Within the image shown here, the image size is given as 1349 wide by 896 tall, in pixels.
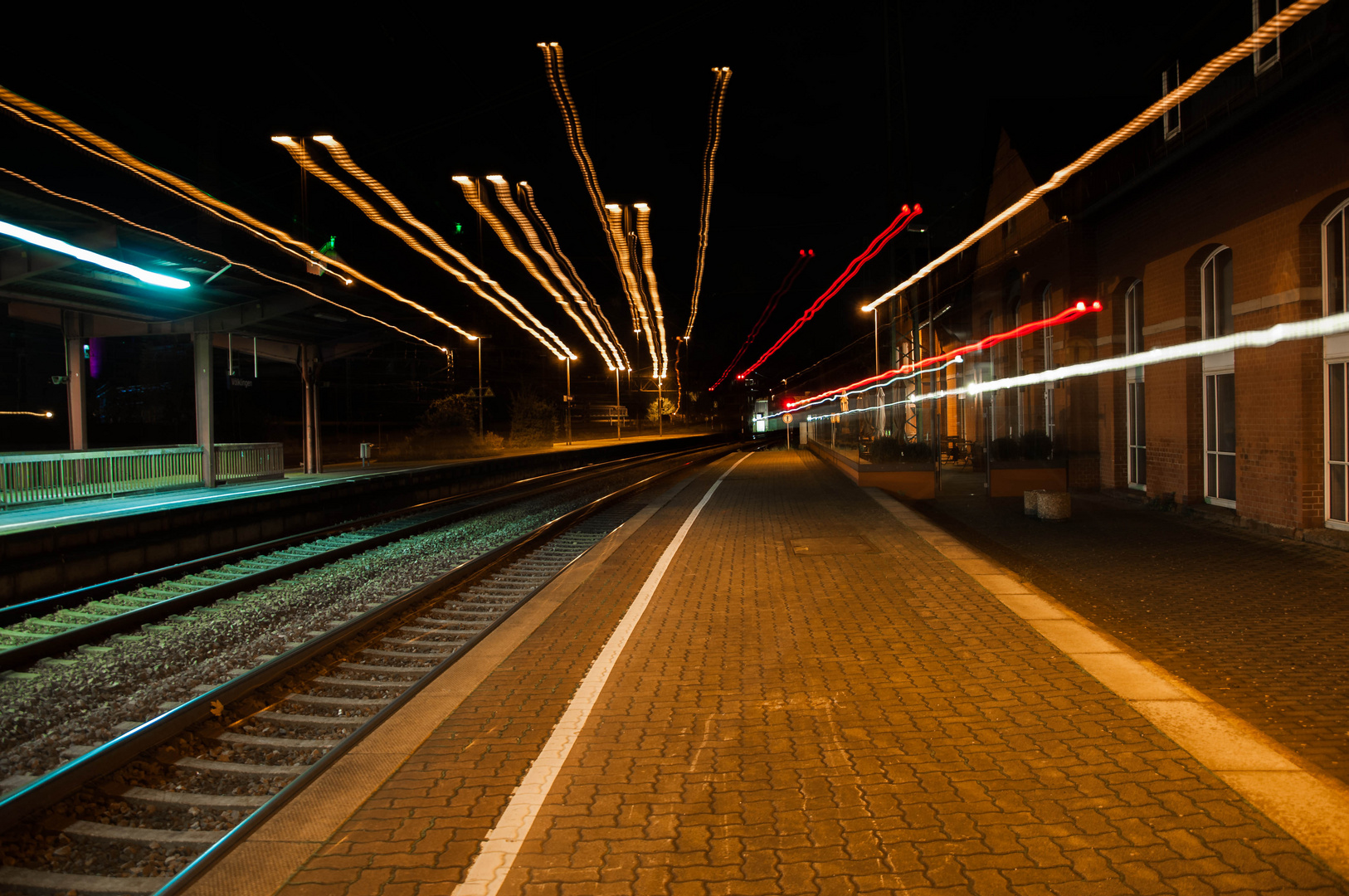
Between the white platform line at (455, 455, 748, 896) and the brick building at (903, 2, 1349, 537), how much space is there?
398 inches

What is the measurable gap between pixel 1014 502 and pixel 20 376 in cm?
3812

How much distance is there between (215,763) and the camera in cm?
482

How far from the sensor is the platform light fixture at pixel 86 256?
12.8 metres

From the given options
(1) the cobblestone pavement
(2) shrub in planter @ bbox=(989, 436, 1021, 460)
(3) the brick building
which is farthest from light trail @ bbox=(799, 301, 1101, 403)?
(1) the cobblestone pavement

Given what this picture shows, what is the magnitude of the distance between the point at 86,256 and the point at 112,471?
560 cm

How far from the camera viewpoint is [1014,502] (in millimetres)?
16922

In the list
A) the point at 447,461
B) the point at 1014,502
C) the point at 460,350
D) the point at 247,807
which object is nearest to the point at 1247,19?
the point at 1014,502

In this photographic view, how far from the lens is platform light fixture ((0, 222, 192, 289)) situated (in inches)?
503

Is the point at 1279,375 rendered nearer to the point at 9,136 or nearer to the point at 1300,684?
the point at 1300,684

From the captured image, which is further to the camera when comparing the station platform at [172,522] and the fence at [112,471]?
the fence at [112,471]

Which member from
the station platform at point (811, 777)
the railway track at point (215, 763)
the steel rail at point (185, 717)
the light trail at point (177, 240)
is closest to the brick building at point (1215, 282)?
the station platform at point (811, 777)

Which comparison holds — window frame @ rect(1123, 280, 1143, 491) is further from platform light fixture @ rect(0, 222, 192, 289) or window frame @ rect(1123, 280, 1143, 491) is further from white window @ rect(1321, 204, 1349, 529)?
platform light fixture @ rect(0, 222, 192, 289)

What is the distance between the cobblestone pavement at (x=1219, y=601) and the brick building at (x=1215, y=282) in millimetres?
1321

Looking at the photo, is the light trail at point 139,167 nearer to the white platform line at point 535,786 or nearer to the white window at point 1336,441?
the white platform line at point 535,786
